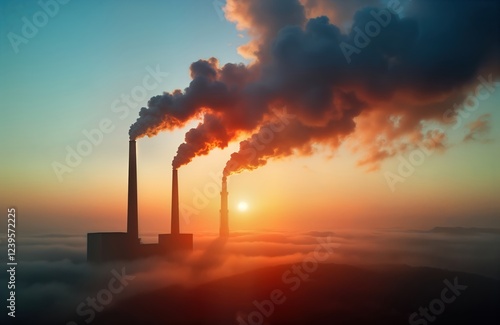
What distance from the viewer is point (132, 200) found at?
57750 millimetres

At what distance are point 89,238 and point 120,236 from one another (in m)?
4.09

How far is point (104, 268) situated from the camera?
53688 mm

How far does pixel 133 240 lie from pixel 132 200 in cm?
554

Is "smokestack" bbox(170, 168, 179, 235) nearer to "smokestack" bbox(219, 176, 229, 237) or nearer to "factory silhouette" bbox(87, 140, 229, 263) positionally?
"factory silhouette" bbox(87, 140, 229, 263)

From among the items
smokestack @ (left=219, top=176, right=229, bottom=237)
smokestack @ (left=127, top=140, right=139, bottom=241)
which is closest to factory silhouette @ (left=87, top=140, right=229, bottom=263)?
smokestack @ (left=127, top=140, right=139, bottom=241)

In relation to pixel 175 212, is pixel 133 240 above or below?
below

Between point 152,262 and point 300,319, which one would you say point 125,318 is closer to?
point 152,262

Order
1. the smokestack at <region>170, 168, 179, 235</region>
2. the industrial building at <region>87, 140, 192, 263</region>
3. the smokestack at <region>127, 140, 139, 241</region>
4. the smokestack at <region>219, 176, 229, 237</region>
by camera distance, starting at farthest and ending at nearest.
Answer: the smokestack at <region>219, 176, 229, 237</region>, the smokestack at <region>170, 168, 179, 235</region>, the smokestack at <region>127, 140, 139, 241</region>, the industrial building at <region>87, 140, 192, 263</region>

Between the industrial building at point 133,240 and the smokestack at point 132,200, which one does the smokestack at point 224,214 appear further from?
the smokestack at point 132,200

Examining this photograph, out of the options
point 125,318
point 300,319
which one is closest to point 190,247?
point 125,318

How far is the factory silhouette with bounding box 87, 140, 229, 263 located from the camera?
5362 cm

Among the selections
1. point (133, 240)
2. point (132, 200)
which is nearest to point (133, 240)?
point (133, 240)

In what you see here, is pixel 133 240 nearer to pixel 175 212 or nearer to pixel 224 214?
pixel 175 212

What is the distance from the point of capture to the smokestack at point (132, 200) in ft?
186
